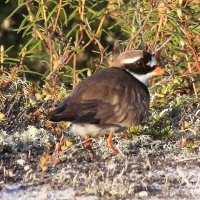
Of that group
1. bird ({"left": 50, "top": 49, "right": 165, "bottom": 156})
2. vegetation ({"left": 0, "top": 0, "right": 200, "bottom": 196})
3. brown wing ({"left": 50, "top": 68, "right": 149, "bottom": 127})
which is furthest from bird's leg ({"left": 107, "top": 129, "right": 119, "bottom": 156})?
vegetation ({"left": 0, "top": 0, "right": 200, "bottom": 196})

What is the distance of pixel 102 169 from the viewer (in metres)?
5.79

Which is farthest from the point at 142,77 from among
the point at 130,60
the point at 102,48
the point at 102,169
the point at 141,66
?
the point at 102,169

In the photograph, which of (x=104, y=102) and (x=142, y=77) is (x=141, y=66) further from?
(x=104, y=102)

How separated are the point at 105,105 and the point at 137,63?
0.86 metres

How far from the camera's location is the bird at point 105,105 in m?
6.16

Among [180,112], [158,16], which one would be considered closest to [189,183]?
[180,112]

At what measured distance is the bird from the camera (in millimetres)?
6160

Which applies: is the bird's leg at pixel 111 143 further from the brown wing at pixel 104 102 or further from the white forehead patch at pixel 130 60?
the white forehead patch at pixel 130 60

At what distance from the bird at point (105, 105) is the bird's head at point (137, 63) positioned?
0.56 feet

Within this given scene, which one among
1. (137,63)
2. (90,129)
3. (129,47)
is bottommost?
(90,129)

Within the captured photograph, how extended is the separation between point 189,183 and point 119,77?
1.54 meters

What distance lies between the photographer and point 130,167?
5.88 meters

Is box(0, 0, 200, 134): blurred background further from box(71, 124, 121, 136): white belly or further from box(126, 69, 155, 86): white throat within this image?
box(71, 124, 121, 136): white belly

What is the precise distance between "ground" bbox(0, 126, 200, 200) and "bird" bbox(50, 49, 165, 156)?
197mm
